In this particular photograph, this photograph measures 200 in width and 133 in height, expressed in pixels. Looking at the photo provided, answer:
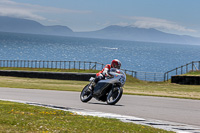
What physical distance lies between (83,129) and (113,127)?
0.93 m

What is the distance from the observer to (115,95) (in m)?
13.7

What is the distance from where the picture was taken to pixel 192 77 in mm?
33062

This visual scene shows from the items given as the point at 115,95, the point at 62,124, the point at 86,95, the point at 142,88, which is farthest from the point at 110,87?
the point at 142,88

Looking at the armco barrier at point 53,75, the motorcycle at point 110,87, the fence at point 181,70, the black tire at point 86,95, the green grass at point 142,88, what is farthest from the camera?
the fence at point 181,70

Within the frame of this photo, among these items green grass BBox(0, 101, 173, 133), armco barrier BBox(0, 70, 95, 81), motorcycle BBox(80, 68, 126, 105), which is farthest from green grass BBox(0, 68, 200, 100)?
green grass BBox(0, 101, 173, 133)

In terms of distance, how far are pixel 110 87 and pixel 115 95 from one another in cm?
36

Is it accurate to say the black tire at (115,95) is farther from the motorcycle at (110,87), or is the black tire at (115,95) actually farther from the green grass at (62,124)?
the green grass at (62,124)

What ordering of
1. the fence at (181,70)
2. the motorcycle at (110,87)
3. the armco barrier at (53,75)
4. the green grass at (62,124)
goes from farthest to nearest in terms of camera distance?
the fence at (181,70)
the armco barrier at (53,75)
the motorcycle at (110,87)
the green grass at (62,124)

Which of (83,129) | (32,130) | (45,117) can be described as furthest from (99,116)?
(32,130)

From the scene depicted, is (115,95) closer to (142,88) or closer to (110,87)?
(110,87)

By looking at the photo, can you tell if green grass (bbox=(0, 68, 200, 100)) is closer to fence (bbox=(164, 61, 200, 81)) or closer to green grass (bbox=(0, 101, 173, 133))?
fence (bbox=(164, 61, 200, 81))

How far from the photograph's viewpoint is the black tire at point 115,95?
1342 cm

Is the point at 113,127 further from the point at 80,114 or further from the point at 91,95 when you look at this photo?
the point at 91,95

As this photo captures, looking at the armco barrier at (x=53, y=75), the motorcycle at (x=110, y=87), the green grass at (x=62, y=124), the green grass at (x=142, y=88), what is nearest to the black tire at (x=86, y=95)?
the motorcycle at (x=110, y=87)
